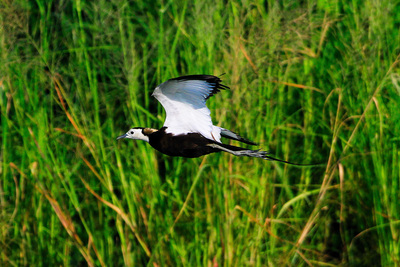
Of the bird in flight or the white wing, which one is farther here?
the white wing

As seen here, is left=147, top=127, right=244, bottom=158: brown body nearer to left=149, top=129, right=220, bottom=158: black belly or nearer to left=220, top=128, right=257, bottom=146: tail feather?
left=149, top=129, right=220, bottom=158: black belly

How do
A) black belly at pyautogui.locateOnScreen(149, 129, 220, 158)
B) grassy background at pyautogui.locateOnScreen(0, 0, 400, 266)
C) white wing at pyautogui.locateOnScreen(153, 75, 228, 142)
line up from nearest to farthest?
black belly at pyautogui.locateOnScreen(149, 129, 220, 158) < white wing at pyautogui.locateOnScreen(153, 75, 228, 142) < grassy background at pyautogui.locateOnScreen(0, 0, 400, 266)

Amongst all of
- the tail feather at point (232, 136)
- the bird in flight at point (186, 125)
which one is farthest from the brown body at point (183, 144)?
the tail feather at point (232, 136)

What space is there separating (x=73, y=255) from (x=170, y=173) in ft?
2.67

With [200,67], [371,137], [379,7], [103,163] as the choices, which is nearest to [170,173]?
[103,163]

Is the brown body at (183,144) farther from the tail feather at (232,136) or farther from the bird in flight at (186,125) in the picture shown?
the tail feather at (232,136)

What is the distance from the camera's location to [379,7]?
2611 millimetres

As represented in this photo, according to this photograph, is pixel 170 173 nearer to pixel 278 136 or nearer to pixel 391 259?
pixel 278 136

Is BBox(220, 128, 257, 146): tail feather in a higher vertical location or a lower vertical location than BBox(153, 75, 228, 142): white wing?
lower

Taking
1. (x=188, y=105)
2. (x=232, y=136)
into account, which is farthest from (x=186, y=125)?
(x=232, y=136)

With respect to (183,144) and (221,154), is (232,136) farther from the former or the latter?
(183,144)

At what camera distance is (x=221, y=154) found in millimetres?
2469

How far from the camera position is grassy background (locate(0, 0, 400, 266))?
2.51 m

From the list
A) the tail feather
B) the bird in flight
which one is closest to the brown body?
the bird in flight
